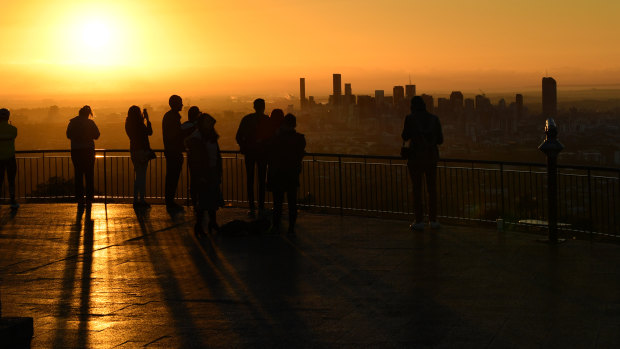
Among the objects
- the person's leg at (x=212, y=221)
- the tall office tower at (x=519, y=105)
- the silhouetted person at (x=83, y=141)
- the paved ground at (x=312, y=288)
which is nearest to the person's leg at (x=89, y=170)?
the silhouetted person at (x=83, y=141)

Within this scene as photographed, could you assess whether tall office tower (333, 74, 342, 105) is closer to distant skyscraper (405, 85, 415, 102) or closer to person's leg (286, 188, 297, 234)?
distant skyscraper (405, 85, 415, 102)

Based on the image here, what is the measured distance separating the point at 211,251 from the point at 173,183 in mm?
5228

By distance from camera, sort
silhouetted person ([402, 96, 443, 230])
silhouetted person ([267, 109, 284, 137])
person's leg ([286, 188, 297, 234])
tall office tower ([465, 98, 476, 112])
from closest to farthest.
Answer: person's leg ([286, 188, 297, 234]), silhouetted person ([402, 96, 443, 230]), silhouetted person ([267, 109, 284, 137]), tall office tower ([465, 98, 476, 112])

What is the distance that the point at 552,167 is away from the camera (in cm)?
1348

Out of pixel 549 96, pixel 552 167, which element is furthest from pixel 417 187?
pixel 549 96

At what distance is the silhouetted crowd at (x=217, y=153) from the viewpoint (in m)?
14.4

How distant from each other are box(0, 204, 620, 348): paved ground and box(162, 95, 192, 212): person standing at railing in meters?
2.17

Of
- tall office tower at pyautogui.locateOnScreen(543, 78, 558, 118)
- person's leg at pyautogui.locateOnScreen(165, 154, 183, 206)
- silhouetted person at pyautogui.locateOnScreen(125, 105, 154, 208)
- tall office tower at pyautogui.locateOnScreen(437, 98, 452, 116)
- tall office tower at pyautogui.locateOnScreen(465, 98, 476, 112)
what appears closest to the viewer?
person's leg at pyautogui.locateOnScreen(165, 154, 183, 206)

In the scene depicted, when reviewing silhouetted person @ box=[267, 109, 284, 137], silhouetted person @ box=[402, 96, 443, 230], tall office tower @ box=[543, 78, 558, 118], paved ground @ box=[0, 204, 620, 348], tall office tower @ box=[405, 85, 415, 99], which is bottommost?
paved ground @ box=[0, 204, 620, 348]

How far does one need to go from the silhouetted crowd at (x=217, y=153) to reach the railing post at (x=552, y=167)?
76.5 inches

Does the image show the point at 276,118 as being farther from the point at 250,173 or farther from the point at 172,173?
the point at 172,173

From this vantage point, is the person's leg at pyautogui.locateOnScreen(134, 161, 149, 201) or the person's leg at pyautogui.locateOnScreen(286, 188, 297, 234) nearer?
the person's leg at pyautogui.locateOnScreen(286, 188, 297, 234)

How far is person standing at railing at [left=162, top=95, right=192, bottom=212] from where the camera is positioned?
17.5 m

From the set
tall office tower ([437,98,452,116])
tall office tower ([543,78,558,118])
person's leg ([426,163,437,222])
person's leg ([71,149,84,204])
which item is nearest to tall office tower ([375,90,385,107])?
tall office tower ([437,98,452,116])
